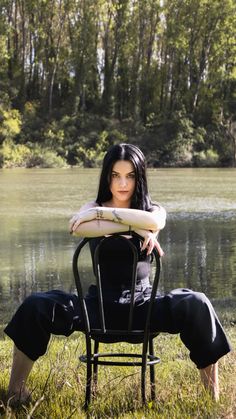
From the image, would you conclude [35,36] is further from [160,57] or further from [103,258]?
[103,258]

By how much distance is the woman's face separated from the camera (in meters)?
4.00

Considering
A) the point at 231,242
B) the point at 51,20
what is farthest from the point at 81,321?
the point at 51,20

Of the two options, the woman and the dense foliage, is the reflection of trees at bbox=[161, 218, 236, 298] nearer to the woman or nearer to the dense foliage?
the woman

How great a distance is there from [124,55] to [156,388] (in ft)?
196

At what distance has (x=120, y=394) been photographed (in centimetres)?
383

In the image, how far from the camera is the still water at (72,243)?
368 inches

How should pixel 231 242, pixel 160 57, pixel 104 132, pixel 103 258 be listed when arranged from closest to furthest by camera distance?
pixel 103 258 < pixel 231 242 < pixel 104 132 < pixel 160 57

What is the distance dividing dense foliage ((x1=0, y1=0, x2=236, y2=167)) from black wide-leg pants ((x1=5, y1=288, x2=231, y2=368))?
5033cm

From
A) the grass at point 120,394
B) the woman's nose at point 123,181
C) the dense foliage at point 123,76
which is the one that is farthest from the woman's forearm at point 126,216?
the dense foliage at point 123,76

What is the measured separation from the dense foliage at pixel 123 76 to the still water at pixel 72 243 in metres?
32.8

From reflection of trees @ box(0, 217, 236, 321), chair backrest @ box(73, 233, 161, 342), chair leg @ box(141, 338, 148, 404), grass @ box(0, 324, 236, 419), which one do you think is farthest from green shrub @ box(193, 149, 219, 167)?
chair leg @ box(141, 338, 148, 404)

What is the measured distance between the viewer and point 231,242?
13.2 m

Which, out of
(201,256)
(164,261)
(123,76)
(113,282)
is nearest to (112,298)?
(113,282)

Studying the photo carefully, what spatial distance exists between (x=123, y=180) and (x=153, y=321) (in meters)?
0.81
